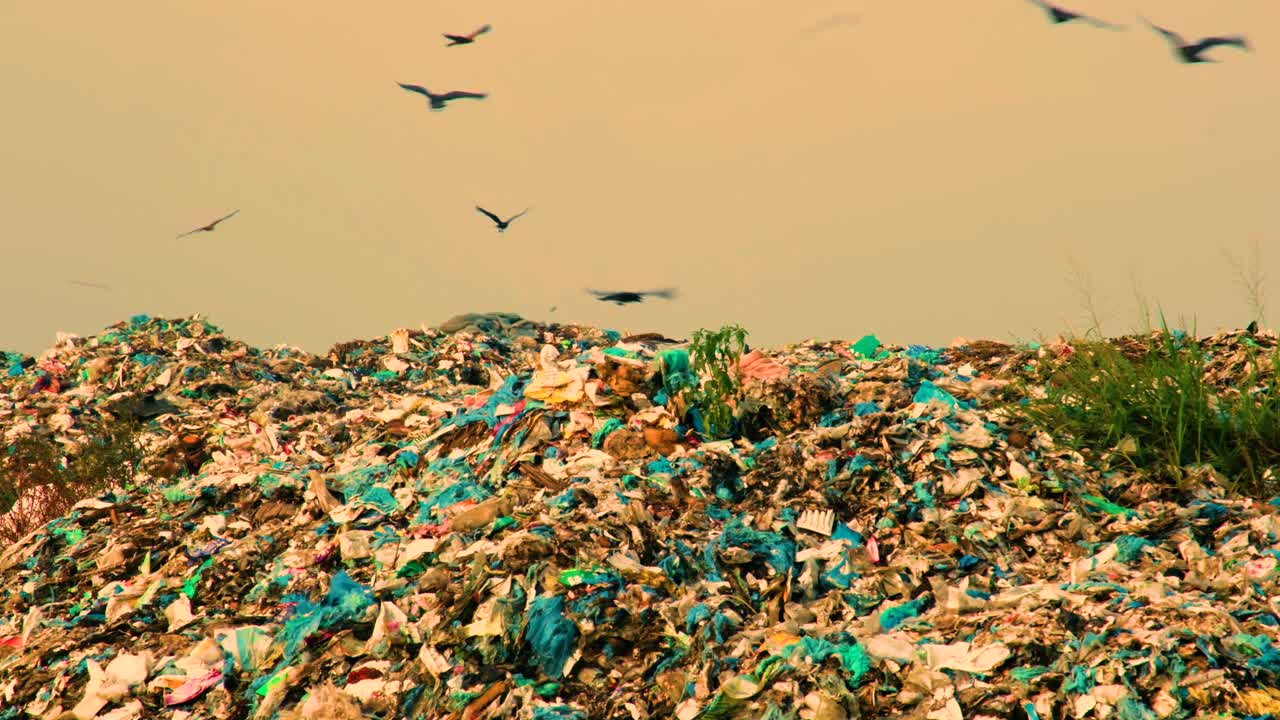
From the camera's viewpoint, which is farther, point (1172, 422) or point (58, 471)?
point (58, 471)

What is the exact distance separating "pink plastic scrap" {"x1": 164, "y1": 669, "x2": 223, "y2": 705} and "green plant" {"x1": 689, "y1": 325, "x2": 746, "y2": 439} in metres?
2.83

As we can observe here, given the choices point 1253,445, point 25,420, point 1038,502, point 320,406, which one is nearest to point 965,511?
point 1038,502

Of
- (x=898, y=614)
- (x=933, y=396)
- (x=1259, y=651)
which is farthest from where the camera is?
(x=933, y=396)

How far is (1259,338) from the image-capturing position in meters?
7.89

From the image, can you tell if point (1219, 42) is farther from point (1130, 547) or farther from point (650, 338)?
point (650, 338)

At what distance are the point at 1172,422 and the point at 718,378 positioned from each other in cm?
246

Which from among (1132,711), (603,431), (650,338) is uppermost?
(1132,711)

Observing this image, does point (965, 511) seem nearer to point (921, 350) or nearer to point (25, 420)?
point (921, 350)

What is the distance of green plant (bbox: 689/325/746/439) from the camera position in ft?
18.7

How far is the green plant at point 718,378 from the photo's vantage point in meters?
5.71

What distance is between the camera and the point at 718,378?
583cm

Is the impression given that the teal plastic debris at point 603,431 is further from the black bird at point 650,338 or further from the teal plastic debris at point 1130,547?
the black bird at point 650,338

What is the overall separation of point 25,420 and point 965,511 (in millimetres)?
10443

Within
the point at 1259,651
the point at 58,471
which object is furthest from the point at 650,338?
the point at 1259,651
